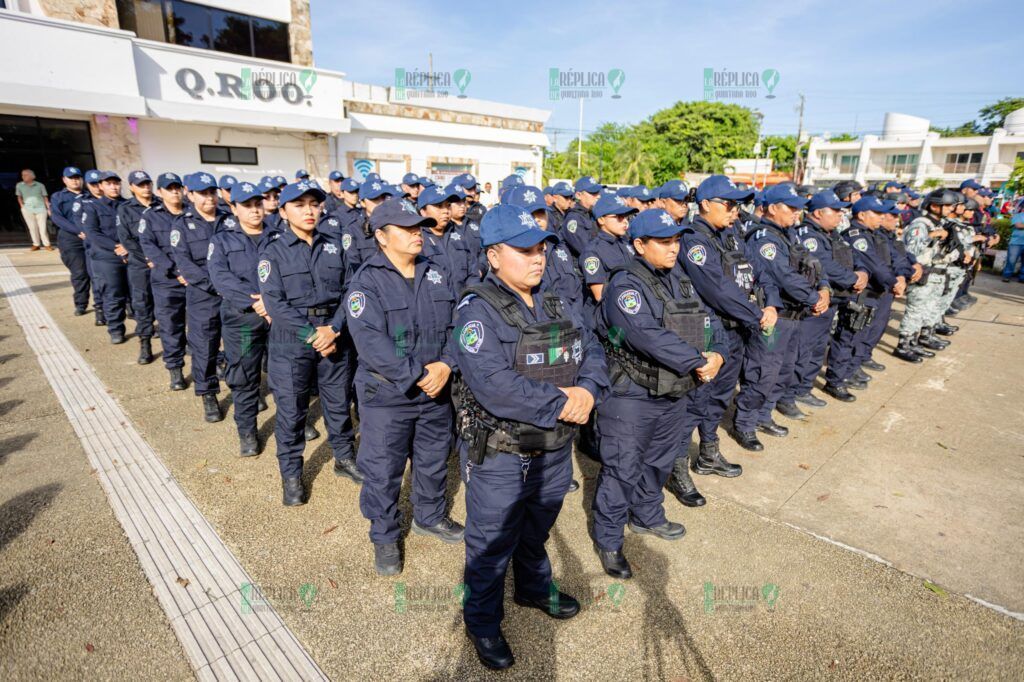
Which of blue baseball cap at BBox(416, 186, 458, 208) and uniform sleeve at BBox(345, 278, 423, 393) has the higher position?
blue baseball cap at BBox(416, 186, 458, 208)

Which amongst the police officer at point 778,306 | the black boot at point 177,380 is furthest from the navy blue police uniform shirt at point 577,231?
the black boot at point 177,380

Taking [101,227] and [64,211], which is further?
[64,211]

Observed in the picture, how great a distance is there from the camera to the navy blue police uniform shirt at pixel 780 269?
4.64 meters

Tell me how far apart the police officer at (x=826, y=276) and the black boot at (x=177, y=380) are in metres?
6.58

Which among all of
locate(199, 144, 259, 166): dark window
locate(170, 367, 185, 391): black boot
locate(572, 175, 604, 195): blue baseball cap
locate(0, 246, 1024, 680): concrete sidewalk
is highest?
locate(199, 144, 259, 166): dark window

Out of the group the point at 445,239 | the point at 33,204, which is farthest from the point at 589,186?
the point at 33,204

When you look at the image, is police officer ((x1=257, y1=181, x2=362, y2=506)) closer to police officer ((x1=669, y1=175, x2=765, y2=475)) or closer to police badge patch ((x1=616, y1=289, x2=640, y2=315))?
police badge patch ((x1=616, y1=289, x2=640, y2=315))

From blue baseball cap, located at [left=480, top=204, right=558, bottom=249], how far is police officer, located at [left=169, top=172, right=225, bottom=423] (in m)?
3.72

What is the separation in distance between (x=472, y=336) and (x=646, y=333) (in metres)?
1.17

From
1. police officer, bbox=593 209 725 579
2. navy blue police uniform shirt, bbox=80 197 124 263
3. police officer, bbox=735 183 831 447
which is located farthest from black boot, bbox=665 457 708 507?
navy blue police uniform shirt, bbox=80 197 124 263

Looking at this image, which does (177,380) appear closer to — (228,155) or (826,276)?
(826,276)

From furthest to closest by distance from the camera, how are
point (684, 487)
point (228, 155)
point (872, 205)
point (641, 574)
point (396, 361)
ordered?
point (228, 155) → point (872, 205) → point (684, 487) → point (641, 574) → point (396, 361)

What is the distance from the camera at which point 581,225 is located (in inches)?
273

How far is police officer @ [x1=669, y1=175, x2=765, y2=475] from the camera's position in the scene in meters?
4.05
